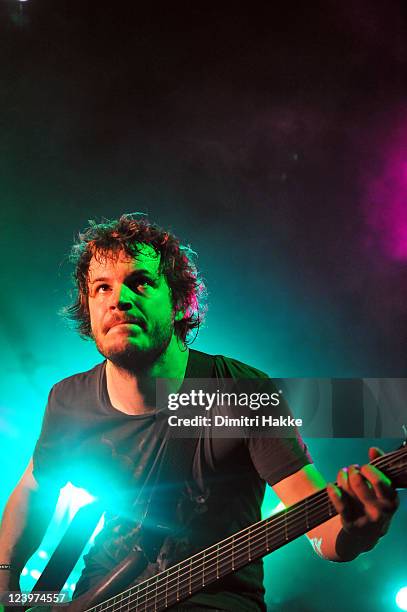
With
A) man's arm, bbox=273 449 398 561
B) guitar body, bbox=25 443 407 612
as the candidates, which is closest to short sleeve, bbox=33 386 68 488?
guitar body, bbox=25 443 407 612

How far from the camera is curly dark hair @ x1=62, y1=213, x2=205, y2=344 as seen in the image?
183cm

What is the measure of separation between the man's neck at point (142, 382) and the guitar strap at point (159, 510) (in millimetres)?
45

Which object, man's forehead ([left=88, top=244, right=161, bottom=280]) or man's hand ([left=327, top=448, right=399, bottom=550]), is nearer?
man's hand ([left=327, top=448, right=399, bottom=550])

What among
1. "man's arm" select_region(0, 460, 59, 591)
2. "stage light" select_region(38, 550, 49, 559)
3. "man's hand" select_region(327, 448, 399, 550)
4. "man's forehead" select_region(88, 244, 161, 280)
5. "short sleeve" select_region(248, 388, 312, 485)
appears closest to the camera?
"man's hand" select_region(327, 448, 399, 550)

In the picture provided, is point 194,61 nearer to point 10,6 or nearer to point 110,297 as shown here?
point 10,6

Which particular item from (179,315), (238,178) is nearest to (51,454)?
(179,315)

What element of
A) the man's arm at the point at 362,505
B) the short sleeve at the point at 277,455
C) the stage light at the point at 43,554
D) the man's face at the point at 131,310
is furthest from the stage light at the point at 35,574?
the man's arm at the point at 362,505

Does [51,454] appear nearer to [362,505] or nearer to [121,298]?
[121,298]

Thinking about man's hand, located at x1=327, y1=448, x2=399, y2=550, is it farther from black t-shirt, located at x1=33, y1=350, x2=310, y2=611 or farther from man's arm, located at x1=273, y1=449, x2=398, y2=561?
black t-shirt, located at x1=33, y1=350, x2=310, y2=611

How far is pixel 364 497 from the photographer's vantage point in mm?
1112

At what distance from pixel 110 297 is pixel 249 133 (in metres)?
0.79

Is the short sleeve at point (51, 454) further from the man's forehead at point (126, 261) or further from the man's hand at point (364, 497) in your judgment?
the man's hand at point (364, 497)

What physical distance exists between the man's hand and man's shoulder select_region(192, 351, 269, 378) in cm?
62

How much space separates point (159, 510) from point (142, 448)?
0.57ft
